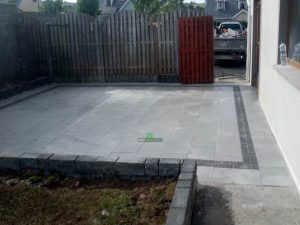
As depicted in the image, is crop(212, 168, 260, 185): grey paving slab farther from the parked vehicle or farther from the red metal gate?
the parked vehicle

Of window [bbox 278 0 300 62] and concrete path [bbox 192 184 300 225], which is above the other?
window [bbox 278 0 300 62]

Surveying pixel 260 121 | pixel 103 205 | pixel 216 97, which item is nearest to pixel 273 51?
pixel 260 121

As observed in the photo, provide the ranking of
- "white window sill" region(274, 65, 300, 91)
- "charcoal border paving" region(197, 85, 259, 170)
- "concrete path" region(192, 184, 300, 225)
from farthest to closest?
"charcoal border paving" region(197, 85, 259, 170), "white window sill" region(274, 65, 300, 91), "concrete path" region(192, 184, 300, 225)

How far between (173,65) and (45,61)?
14.1ft

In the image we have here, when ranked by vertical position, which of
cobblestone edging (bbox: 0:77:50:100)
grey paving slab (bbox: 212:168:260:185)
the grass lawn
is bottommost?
grey paving slab (bbox: 212:168:260:185)

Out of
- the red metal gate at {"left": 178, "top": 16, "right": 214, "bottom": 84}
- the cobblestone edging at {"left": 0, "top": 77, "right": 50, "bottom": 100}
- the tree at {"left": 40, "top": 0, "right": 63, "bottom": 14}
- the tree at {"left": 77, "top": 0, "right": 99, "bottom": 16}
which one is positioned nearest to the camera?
the cobblestone edging at {"left": 0, "top": 77, "right": 50, "bottom": 100}

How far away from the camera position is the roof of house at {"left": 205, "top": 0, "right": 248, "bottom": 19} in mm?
44531

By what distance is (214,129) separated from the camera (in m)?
6.30

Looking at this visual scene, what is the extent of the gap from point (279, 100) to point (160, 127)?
221 cm

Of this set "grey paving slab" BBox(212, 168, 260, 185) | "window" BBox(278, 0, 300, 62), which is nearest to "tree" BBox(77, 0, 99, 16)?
"window" BBox(278, 0, 300, 62)

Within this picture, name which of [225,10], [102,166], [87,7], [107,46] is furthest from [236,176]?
[225,10]

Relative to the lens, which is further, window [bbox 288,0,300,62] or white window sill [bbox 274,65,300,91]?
window [bbox 288,0,300,62]

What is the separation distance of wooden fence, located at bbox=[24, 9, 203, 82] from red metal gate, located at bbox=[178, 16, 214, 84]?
21 cm

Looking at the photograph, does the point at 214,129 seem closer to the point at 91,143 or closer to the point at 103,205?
the point at 91,143
